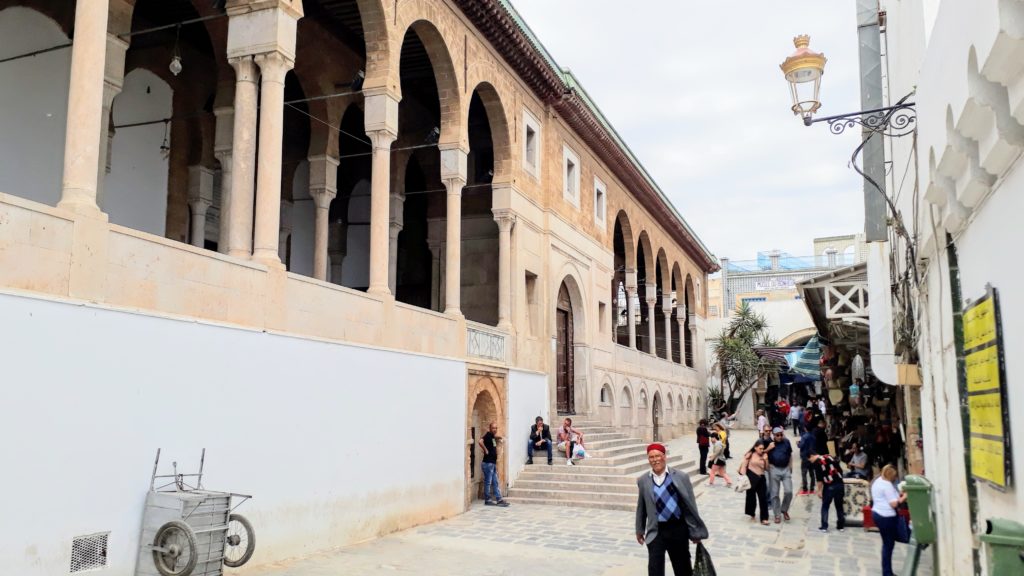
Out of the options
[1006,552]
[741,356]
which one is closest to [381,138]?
[1006,552]

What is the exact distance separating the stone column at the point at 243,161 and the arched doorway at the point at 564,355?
11.0 m

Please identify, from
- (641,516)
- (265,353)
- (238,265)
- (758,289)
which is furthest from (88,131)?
(758,289)

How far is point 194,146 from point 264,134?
593 centimetres

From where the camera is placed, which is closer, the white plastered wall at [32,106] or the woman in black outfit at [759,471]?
the white plastered wall at [32,106]

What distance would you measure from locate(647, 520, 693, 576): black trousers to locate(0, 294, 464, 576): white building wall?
4.54 metres

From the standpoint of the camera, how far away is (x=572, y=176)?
2053 centimetres

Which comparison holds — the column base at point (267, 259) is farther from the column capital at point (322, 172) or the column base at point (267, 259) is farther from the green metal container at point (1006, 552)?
the green metal container at point (1006, 552)

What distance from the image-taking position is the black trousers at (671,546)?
617 centimetres

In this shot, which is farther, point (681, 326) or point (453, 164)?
point (681, 326)

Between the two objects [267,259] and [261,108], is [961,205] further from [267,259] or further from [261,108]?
[261,108]

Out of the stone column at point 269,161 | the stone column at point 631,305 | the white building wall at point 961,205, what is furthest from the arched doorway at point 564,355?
the white building wall at point 961,205

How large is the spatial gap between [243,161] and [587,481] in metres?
9.04

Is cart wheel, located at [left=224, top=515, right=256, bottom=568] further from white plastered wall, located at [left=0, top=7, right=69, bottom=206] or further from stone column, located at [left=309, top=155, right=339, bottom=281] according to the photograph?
stone column, located at [left=309, top=155, right=339, bottom=281]

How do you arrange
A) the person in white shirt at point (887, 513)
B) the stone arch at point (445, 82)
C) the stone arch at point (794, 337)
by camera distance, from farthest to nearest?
the stone arch at point (794, 337)
the stone arch at point (445, 82)
the person in white shirt at point (887, 513)
